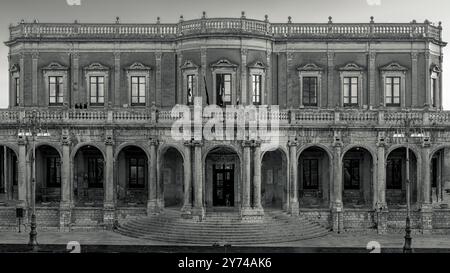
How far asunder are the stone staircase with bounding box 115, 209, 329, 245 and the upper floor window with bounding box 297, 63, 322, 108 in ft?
29.2

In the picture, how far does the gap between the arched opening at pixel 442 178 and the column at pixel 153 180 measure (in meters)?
18.0

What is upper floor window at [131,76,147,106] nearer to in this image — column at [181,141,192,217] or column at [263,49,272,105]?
column at [181,141,192,217]

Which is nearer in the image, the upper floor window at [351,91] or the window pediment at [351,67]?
the window pediment at [351,67]

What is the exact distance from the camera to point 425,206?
36344 millimetres

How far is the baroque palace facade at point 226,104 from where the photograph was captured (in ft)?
121

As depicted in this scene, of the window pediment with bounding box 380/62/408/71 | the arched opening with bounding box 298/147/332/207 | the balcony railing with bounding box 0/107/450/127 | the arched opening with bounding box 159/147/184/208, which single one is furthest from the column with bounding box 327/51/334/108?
the arched opening with bounding box 159/147/184/208

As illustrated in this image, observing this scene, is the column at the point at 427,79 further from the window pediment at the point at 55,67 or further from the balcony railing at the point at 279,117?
the window pediment at the point at 55,67

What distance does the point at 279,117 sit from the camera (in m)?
36.6

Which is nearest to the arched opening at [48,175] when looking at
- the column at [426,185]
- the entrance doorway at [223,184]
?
the entrance doorway at [223,184]

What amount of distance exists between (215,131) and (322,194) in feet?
31.0

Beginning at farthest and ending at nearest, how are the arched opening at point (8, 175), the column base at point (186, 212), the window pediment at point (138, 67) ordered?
the window pediment at point (138, 67), the arched opening at point (8, 175), the column base at point (186, 212)

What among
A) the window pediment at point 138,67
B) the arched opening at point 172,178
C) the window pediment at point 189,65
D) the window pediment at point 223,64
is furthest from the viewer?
the window pediment at point 138,67
